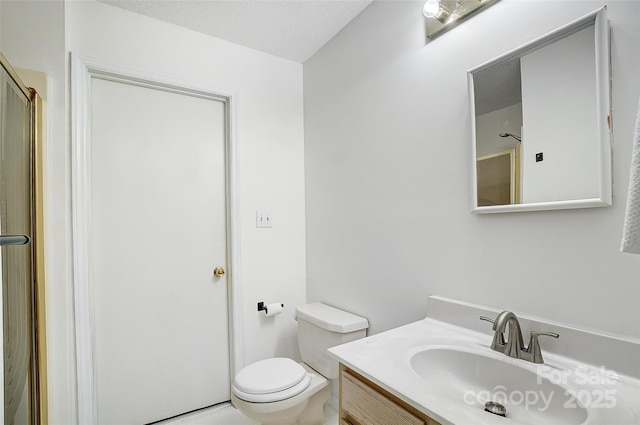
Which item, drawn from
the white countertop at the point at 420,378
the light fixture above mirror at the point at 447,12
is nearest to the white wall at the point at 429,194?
the light fixture above mirror at the point at 447,12

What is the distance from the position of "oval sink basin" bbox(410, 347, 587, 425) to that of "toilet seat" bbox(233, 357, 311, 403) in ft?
2.41

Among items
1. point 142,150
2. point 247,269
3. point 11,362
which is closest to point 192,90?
point 142,150

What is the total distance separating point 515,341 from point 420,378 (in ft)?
1.13

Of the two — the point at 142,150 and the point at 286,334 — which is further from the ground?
the point at 142,150

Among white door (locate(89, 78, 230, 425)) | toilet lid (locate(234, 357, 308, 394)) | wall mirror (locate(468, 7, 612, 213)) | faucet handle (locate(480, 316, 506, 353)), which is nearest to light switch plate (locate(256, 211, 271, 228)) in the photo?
white door (locate(89, 78, 230, 425))

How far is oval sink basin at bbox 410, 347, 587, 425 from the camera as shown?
2.76 feet

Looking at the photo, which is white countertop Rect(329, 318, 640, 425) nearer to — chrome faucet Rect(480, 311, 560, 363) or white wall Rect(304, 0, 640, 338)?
chrome faucet Rect(480, 311, 560, 363)

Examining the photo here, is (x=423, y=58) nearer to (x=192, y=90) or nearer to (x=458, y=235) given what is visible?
(x=458, y=235)

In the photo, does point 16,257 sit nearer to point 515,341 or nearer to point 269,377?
point 269,377

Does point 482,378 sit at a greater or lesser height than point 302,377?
greater

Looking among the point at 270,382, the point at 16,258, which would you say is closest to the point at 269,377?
the point at 270,382

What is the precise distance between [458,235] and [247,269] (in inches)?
52.5

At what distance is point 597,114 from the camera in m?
0.92

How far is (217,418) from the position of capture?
6.29 feet
